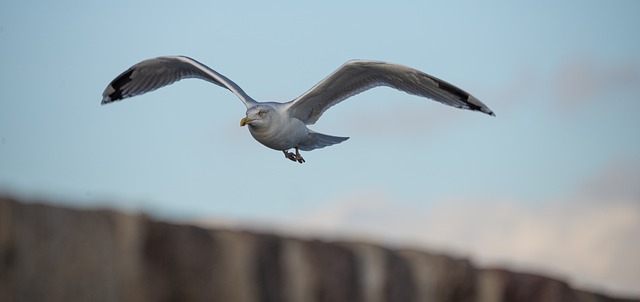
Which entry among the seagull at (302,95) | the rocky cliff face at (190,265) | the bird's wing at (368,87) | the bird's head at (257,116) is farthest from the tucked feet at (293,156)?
the rocky cliff face at (190,265)

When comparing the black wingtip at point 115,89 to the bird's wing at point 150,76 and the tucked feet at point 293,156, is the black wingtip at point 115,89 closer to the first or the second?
the bird's wing at point 150,76

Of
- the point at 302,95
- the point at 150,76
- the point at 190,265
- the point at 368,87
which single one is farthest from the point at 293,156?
the point at 190,265

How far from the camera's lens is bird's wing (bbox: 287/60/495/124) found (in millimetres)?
8766

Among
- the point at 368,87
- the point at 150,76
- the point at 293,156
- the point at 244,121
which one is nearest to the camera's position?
the point at 244,121

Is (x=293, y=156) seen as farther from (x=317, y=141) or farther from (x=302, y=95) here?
(x=302, y=95)

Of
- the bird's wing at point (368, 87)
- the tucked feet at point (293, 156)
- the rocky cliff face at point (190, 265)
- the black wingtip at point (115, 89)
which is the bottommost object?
the rocky cliff face at point (190, 265)

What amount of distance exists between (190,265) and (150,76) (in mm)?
7892

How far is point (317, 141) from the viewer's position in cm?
1023

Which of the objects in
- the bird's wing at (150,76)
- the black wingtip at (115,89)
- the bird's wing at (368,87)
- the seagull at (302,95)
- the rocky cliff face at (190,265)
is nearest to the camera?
the rocky cliff face at (190,265)

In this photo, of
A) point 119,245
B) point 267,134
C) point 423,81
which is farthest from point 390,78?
point 119,245

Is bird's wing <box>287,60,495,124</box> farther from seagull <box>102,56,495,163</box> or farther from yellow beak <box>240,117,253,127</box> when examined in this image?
yellow beak <box>240,117,253,127</box>

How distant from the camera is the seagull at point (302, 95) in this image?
8961mm

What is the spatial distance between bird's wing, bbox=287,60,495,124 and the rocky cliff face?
16.6 feet

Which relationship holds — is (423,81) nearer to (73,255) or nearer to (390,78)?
(390,78)
